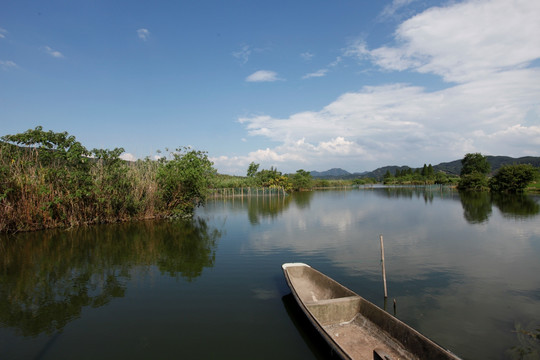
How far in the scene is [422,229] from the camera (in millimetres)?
16188

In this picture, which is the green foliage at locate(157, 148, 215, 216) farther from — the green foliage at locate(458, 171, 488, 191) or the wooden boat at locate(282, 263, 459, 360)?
the green foliage at locate(458, 171, 488, 191)

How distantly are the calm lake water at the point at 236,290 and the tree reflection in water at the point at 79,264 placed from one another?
0.05 metres

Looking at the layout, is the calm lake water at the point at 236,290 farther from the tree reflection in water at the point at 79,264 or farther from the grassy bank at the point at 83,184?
the grassy bank at the point at 83,184

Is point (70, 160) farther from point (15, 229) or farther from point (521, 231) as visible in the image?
point (521, 231)

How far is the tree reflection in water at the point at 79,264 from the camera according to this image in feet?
22.1

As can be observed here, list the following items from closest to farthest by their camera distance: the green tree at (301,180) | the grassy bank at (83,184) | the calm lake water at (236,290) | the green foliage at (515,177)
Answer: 1. the calm lake water at (236,290)
2. the grassy bank at (83,184)
3. the green foliage at (515,177)
4. the green tree at (301,180)

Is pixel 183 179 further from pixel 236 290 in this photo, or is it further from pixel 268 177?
pixel 268 177

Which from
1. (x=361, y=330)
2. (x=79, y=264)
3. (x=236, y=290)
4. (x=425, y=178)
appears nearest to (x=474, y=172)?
(x=425, y=178)

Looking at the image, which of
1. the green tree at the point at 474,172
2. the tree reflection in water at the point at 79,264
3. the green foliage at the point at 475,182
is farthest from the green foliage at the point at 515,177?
the tree reflection in water at the point at 79,264

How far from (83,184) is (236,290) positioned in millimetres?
13085

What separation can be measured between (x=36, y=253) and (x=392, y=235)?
51.0ft

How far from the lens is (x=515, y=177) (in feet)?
142

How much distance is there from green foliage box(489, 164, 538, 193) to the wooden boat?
165 ft

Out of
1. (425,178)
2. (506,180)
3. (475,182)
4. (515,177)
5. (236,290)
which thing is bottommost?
(236,290)
